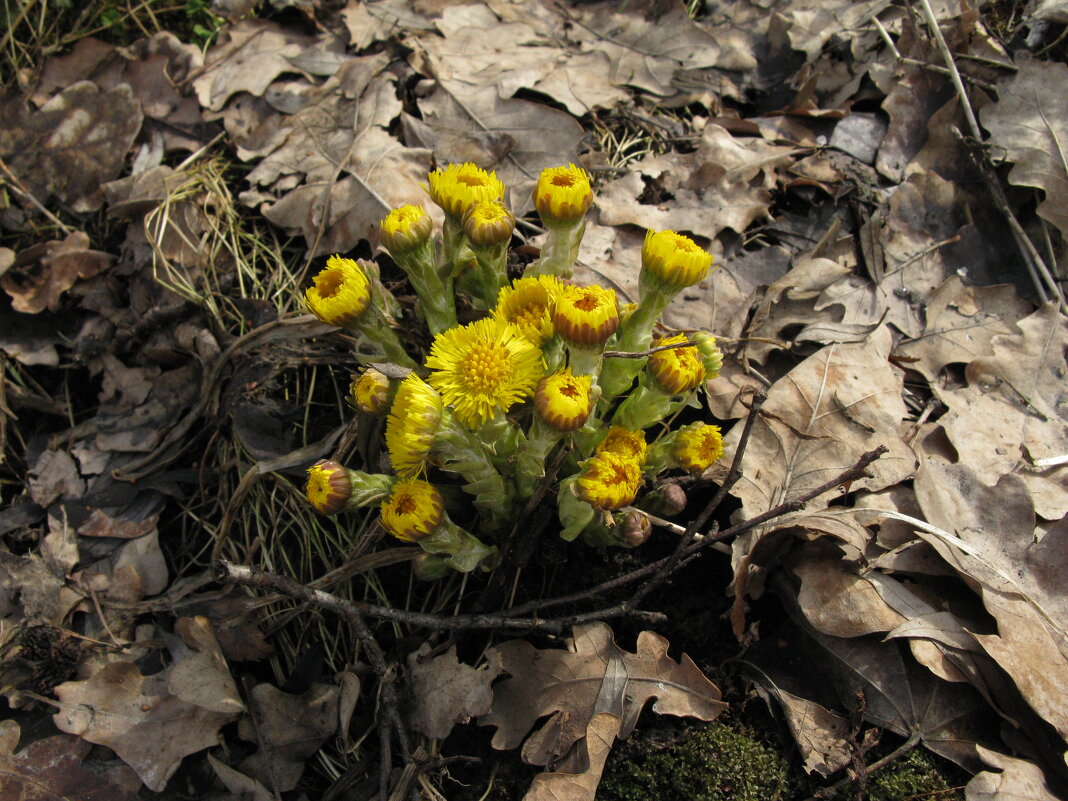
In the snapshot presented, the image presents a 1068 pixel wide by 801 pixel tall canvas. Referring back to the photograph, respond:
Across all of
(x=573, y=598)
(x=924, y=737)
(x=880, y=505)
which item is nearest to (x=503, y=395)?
(x=573, y=598)

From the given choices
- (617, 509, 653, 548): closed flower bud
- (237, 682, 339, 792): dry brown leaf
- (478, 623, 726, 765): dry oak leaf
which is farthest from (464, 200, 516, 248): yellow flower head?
(237, 682, 339, 792): dry brown leaf

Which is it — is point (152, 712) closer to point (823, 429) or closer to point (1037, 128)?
point (823, 429)

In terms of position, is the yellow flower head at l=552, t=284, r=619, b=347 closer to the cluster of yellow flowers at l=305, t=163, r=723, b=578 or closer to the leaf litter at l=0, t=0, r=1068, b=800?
the cluster of yellow flowers at l=305, t=163, r=723, b=578

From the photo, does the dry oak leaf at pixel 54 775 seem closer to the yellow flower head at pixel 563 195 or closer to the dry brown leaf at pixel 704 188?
the yellow flower head at pixel 563 195

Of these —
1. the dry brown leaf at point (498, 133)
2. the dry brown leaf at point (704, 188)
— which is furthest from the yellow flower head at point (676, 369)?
the dry brown leaf at point (498, 133)

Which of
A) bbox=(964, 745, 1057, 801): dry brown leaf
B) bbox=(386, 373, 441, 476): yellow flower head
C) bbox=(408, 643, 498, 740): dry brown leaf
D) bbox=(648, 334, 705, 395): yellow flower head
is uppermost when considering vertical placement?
bbox=(648, 334, 705, 395): yellow flower head

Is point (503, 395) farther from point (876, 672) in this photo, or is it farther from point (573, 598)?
point (876, 672)
